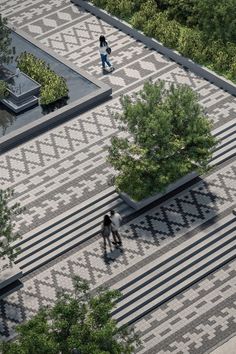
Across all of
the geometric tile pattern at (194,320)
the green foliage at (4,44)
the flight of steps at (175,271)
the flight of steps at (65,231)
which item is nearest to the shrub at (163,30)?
the green foliage at (4,44)

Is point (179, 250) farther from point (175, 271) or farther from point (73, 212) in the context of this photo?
point (73, 212)

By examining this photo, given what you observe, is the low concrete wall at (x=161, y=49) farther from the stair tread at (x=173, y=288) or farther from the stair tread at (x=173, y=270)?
the stair tread at (x=173, y=288)

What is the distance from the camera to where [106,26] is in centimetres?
3769

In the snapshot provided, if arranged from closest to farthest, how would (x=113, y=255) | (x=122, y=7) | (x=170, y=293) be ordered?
(x=170, y=293)
(x=113, y=255)
(x=122, y=7)

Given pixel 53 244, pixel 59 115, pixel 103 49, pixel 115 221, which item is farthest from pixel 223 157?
pixel 103 49

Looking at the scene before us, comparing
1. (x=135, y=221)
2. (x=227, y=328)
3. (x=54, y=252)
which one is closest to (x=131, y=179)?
(x=135, y=221)

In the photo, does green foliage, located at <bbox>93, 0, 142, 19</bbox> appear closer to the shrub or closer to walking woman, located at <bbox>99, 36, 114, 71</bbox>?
the shrub

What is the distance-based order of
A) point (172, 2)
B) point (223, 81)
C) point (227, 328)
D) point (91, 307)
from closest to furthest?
point (91, 307) → point (227, 328) → point (223, 81) → point (172, 2)

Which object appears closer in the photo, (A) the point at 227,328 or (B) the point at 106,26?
(A) the point at 227,328

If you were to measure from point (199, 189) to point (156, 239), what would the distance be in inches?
115

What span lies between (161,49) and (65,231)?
1198 cm

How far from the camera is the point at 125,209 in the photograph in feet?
89.1

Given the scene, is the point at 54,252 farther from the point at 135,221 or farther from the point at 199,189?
the point at 199,189

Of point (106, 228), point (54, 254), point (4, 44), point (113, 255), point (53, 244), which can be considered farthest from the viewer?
point (4, 44)
